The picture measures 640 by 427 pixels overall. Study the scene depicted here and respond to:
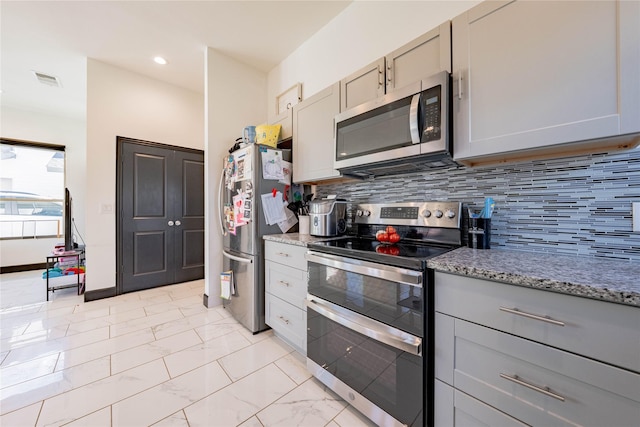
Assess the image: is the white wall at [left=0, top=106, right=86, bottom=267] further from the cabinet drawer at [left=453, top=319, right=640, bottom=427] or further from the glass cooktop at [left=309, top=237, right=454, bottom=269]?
the cabinet drawer at [left=453, top=319, right=640, bottom=427]

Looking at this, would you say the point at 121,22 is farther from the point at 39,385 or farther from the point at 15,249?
the point at 15,249

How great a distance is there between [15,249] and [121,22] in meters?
4.56

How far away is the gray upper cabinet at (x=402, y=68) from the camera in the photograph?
1.32 metres

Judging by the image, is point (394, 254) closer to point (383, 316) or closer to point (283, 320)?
point (383, 316)

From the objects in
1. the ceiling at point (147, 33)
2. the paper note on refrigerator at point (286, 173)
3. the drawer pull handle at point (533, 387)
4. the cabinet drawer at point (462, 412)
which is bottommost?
the cabinet drawer at point (462, 412)

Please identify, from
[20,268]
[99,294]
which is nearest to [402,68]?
[99,294]

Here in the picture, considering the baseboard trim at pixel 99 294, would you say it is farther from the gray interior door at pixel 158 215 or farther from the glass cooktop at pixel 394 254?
the glass cooktop at pixel 394 254

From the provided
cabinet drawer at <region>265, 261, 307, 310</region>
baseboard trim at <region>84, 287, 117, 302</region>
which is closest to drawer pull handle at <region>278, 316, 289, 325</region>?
cabinet drawer at <region>265, 261, 307, 310</region>

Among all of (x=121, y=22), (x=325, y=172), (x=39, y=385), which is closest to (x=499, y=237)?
(x=325, y=172)

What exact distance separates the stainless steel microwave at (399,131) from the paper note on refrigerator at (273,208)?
2.33 feet

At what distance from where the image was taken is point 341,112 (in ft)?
5.94

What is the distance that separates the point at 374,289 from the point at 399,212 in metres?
0.68

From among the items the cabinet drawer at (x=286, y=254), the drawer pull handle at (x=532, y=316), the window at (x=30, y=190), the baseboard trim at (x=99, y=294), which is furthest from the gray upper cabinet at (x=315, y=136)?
the window at (x=30, y=190)

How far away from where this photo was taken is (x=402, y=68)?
4.94ft
